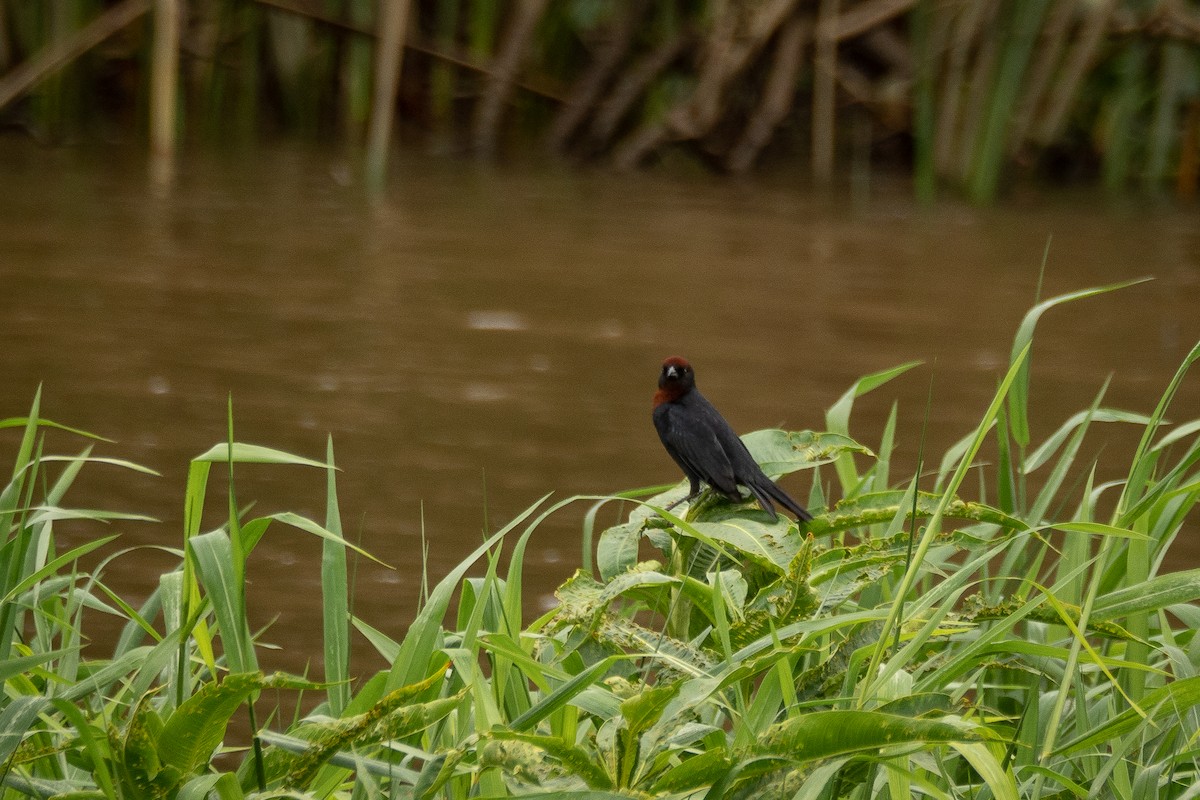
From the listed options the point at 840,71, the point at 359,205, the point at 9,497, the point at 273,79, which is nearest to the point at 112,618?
the point at 9,497

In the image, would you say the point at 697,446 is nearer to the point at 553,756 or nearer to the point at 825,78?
the point at 553,756

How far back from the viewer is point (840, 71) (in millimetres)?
11422

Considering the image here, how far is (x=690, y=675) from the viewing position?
5.66 feet

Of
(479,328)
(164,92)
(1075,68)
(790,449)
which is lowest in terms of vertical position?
(479,328)

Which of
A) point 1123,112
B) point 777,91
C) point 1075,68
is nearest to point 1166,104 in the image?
point 1123,112

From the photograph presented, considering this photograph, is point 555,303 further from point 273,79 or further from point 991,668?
point 273,79

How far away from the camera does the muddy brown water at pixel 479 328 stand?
436cm

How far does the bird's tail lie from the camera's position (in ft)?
7.06

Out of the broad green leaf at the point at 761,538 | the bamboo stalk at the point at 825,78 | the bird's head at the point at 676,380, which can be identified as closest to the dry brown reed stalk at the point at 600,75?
the bamboo stalk at the point at 825,78

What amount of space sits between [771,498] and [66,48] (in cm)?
952

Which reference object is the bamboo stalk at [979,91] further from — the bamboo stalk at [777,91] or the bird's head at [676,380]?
the bird's head at [676,380]

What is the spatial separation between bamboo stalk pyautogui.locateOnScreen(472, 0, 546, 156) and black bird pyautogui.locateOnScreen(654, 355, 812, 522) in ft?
29.0

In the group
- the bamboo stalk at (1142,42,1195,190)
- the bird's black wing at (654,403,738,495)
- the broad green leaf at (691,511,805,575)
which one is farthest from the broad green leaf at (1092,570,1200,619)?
the bamboo stalk at (1142,42,1195,190)

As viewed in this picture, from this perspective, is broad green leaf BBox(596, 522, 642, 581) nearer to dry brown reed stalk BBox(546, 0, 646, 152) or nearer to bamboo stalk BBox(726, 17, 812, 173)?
bamboo stalk BBox(726, 17, 812, 173)
